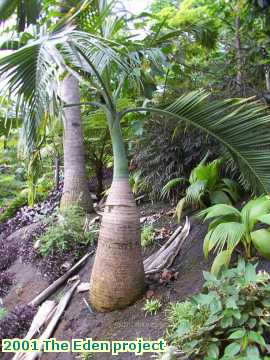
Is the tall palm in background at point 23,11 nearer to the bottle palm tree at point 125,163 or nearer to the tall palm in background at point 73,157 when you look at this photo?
the tall palm in background at point 73,157

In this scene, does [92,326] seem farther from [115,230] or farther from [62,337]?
[115,230]

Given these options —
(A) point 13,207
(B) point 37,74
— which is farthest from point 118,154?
(A) point 13,207

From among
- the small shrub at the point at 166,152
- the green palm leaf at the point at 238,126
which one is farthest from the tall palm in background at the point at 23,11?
the green palm leaf at the point at 238,126

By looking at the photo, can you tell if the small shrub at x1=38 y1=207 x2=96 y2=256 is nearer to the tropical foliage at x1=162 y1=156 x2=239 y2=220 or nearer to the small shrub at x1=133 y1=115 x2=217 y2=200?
the small shrub at x1=133 y1=115 x2=217 y2=200

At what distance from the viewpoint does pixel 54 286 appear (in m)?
3.72

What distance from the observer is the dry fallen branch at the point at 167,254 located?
10.5 feet

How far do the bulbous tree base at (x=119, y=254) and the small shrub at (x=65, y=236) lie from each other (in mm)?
1321

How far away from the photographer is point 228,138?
283 cm

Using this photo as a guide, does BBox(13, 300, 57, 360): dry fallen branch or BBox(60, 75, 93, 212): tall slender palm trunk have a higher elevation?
BBox(60, 75, 93, 212): tall slender palm trunk

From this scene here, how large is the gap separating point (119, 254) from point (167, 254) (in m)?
0.68

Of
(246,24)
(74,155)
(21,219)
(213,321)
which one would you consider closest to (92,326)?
(213,321)

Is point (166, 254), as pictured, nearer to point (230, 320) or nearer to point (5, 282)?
point (230, 320)

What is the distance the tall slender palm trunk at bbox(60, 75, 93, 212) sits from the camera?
4945mm

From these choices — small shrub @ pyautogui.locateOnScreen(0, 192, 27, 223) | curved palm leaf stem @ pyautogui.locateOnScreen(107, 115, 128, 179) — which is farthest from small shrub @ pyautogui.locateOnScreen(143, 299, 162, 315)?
small shrub @ pyautogui.locateOnScreen(0, 192, 27, 223)
